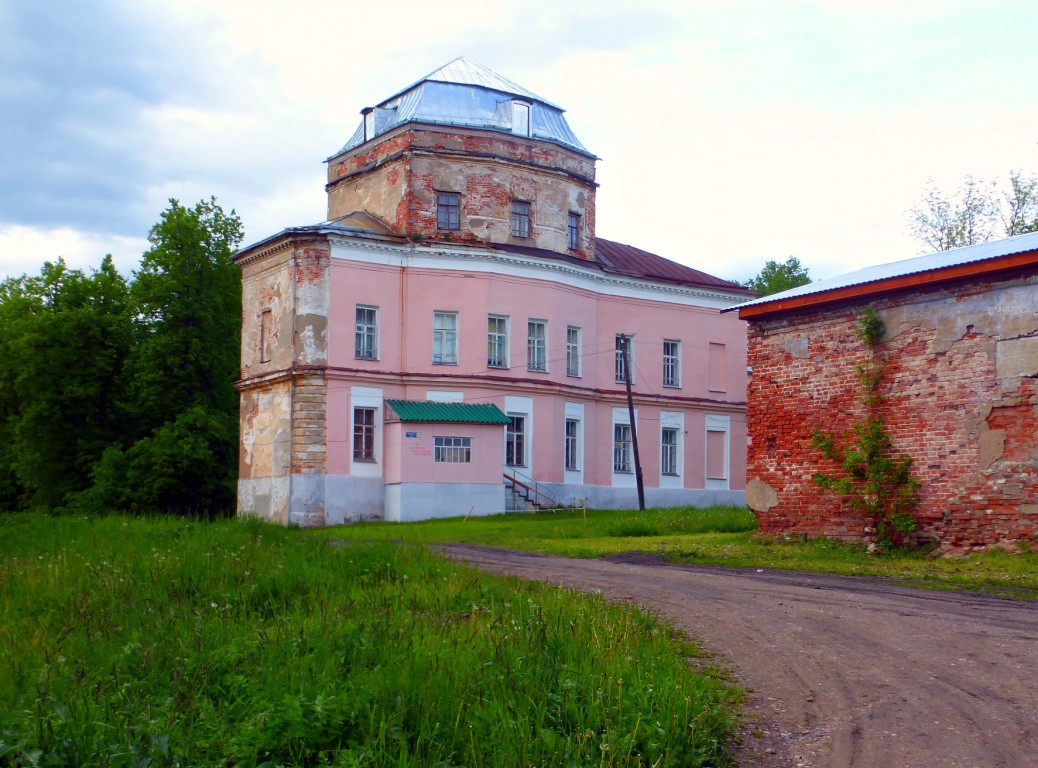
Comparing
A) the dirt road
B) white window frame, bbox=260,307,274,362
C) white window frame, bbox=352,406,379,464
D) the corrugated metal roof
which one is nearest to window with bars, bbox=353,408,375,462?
white window frame, bbox=352,406,379,464

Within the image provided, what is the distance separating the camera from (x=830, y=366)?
61.5 feet

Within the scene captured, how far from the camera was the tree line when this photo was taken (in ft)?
140

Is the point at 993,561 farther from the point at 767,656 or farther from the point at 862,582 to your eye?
the point at 767,656

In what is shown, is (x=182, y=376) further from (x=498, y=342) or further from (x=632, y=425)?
(x=632, y=425)

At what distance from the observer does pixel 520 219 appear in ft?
126

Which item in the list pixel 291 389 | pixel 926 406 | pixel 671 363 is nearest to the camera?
pixel 926 406

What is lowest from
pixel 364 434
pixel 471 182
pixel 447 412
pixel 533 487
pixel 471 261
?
pixel 533 487

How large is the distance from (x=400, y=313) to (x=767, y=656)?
95.4ft

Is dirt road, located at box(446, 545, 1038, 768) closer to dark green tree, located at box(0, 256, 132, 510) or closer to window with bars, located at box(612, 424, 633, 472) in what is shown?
window with bars, located at box(612, 424, 633, 472)

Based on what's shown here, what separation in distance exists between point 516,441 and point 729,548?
1940 centimetres

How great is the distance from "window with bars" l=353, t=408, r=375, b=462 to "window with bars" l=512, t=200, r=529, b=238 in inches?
306

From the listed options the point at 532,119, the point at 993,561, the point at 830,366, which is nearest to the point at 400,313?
the point at 532,119

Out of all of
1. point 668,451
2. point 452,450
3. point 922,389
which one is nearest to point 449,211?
point 452,450

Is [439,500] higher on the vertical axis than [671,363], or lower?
lower
